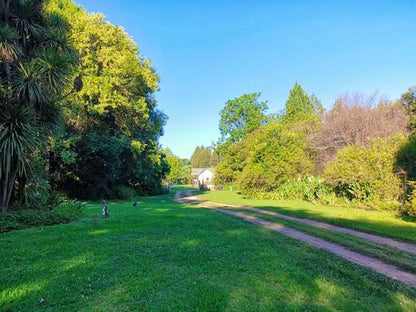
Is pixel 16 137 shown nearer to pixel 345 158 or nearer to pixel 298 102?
pixel 345 158

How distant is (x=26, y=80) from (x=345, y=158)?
50.7ft

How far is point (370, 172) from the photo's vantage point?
1384 cm

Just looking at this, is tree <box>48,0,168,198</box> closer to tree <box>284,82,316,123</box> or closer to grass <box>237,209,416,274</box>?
grass <box>237,209,416,274</box>

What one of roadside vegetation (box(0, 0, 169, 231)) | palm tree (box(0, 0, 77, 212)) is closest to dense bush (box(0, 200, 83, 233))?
roadside vegetation (box(0, 0, 169, 231))

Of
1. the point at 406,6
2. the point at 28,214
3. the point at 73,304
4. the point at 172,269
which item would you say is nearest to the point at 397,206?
the point at 406,6

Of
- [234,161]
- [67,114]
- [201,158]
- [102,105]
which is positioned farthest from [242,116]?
[201,158]

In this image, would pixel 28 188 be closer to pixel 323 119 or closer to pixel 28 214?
pixel 28 214

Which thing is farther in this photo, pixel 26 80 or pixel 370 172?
pixel 370 172

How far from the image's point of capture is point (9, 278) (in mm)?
3572

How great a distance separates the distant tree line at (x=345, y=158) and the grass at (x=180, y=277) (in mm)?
7935

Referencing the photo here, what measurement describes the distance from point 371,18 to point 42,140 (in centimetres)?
1491

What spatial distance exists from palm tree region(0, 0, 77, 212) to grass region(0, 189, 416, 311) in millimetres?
2821

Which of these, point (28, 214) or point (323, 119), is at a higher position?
point (323, 119)

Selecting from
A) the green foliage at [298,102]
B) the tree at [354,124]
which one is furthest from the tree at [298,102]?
the tree at [354,124]
